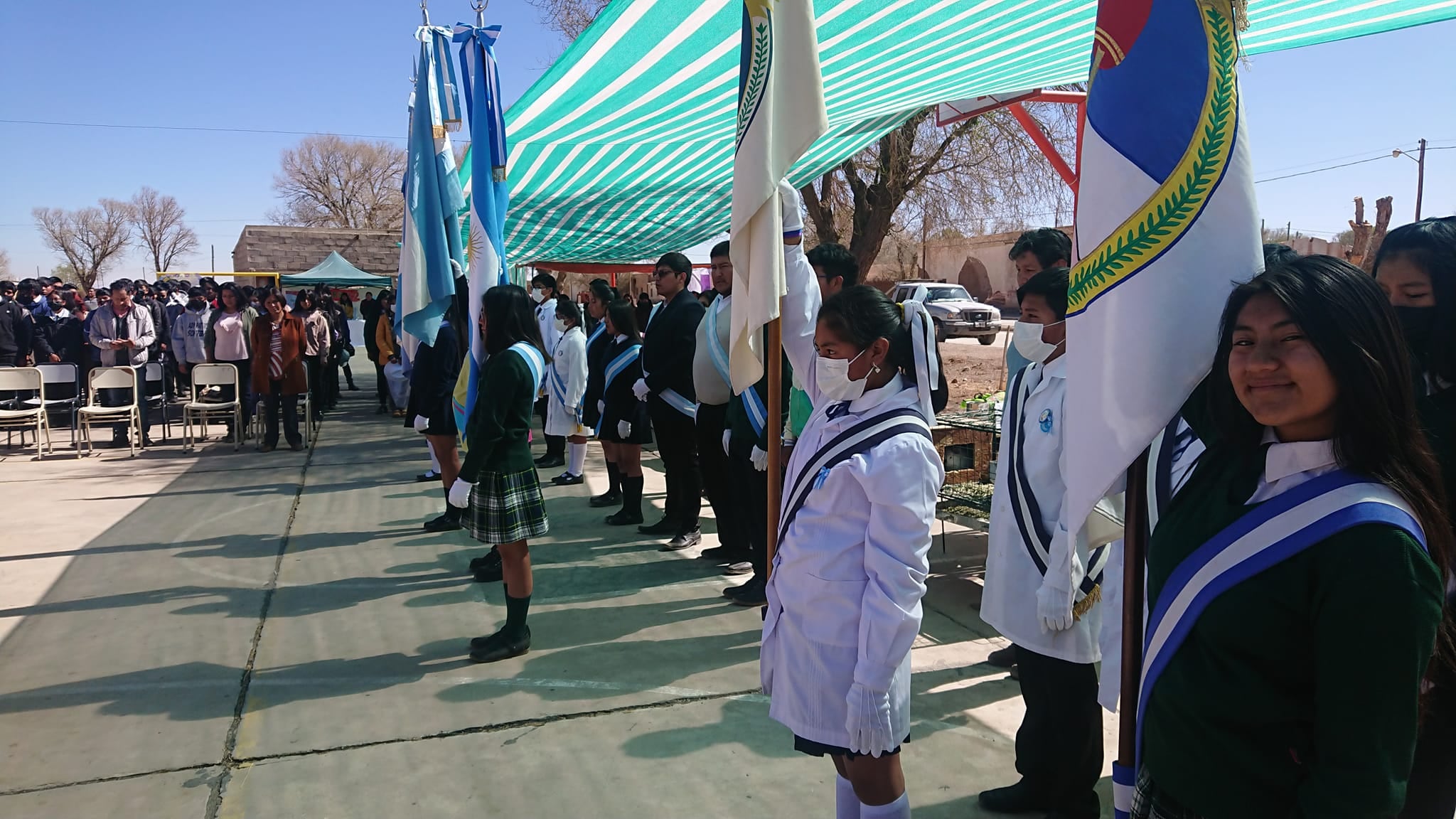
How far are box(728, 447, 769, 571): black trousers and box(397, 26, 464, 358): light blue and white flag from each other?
2103 millimetres

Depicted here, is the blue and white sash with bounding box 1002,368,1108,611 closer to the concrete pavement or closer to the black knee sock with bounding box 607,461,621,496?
the concrete pavement

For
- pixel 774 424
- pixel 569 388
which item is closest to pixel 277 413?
pixel 569 388

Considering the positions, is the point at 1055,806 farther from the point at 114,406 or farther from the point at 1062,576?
the point at 114,406

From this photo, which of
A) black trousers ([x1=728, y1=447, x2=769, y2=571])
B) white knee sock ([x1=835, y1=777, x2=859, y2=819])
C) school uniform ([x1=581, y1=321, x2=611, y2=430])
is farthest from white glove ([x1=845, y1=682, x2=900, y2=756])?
school uniform ([x1=581, y1=321, x2=611, y2=430])

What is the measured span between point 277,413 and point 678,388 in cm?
675

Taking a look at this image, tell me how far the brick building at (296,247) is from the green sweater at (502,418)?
33031 mm

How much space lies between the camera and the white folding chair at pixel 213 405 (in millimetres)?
10523

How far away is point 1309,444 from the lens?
135 cm

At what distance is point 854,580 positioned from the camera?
2.26 m

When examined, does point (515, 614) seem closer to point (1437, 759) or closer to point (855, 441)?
point (855, 441)

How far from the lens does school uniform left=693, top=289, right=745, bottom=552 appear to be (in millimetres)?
5852

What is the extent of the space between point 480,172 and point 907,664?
157 inches

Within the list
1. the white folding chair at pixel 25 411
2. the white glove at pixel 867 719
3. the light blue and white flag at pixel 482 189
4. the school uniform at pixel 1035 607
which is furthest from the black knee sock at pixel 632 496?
the white folding chair at pixel 25 411

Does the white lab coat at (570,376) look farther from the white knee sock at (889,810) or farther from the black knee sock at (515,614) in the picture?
the white knee sock at (889,810)
